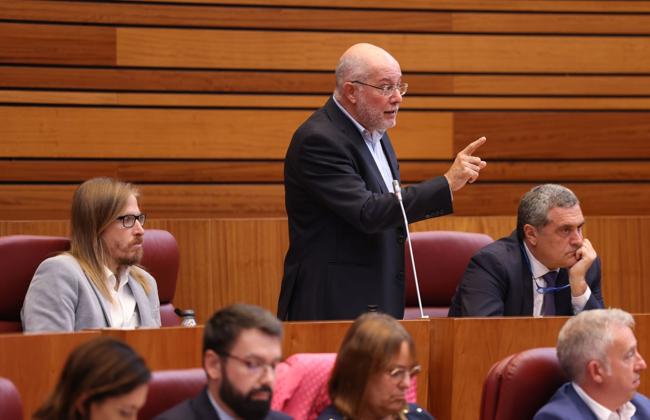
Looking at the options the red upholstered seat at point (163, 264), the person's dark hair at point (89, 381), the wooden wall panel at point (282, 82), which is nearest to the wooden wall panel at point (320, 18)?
the wooden wall panel at point (282, 82)

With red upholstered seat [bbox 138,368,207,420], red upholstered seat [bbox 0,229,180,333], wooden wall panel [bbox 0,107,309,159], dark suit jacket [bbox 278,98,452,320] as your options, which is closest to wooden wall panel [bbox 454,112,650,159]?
wooden wall panel [bbox 0,107,309,159]

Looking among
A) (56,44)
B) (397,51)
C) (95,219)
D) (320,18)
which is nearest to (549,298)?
(95,219)

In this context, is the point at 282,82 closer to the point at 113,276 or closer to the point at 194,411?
the point at 113,276

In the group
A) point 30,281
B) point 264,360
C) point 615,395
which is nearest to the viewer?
point 264,360

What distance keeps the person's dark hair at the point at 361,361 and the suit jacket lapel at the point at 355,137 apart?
104 cm

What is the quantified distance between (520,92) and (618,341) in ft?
7.95

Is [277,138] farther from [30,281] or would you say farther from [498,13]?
[30,281]

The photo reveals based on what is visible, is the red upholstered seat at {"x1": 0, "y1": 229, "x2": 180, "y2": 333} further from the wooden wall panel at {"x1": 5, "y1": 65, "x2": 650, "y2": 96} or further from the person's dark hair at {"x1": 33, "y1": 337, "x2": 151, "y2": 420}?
the person's dark hair at {"x1": 33, "y1": 337, "x2": 151, "y2": 420}

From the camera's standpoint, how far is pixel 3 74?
4.77 m

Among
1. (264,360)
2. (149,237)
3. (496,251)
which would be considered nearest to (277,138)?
(149,237)

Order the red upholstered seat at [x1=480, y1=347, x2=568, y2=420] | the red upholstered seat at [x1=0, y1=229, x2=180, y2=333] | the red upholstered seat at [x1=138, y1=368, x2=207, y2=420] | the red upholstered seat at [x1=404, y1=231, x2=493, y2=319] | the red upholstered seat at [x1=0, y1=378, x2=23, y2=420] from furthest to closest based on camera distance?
the red upholstered seat at [x1=404, y1=231, x2=493, y2=319] < the red upholstered seat at [x1=0, y1=229, x2=180, y2=333] < the red upholstered seat at [x1=480, y1=347, x2=568, y2=420] < the red upholstered seat at [x1=138, y1=368, x2=207, y2=420] < the red upholstered seat at [x1=0, y1=378, x2=23, y2=420]

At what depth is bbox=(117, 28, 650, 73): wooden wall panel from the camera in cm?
492

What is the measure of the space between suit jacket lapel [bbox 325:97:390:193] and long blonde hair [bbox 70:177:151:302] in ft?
2.08

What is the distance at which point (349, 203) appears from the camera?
3527 millimetres
